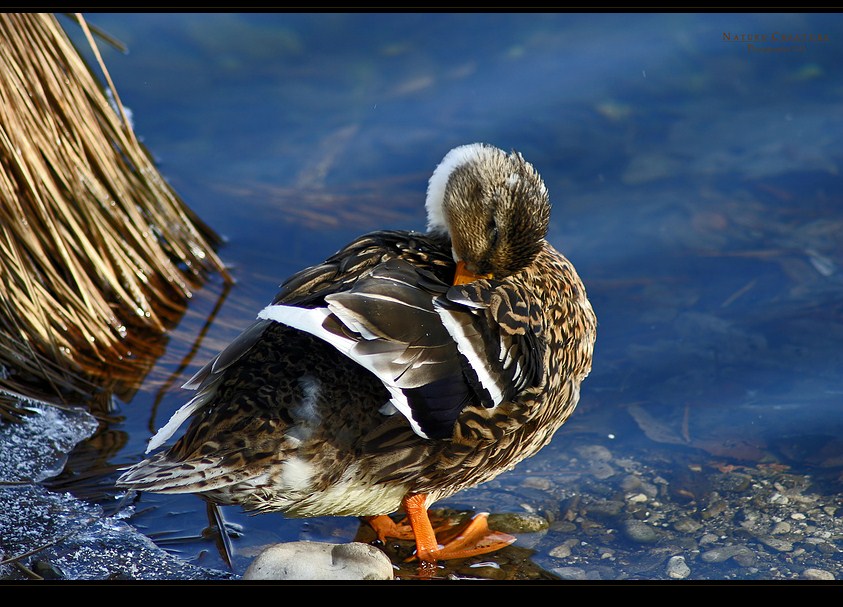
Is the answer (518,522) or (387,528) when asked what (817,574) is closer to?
(518,522)

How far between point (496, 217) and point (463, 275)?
10.6 inches

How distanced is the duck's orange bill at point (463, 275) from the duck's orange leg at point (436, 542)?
0.88m

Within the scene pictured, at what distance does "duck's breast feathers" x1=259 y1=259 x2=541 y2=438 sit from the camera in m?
3.35

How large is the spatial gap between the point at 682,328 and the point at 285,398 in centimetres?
274

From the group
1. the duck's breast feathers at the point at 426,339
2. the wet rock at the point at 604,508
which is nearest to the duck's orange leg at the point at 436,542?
the wet rock at the point at 604,508

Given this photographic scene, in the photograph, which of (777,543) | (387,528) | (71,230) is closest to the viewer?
(777,543)

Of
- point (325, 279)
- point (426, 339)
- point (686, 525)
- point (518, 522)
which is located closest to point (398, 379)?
point (426, 339)

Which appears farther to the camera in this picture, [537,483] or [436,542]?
[537,483]

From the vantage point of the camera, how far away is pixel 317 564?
3389 mm

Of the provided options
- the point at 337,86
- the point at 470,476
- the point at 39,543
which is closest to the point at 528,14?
the point at 337,86

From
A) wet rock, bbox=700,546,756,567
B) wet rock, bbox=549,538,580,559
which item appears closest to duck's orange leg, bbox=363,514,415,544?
wet rock, bbox=549,538,580,559

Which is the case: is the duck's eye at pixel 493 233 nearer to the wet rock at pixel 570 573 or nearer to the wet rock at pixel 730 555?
the wet rock at pixel 570 573

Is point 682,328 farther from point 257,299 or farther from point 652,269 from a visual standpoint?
point 257,299

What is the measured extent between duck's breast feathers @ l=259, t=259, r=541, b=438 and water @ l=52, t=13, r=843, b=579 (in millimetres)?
926
